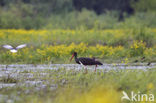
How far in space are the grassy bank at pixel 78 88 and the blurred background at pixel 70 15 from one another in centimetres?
1054

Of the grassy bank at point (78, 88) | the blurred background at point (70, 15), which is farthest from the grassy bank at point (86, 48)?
the grassy bank at point (78, 88)

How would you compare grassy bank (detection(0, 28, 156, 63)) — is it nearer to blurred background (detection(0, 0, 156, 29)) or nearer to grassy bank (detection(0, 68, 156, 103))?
blurred background (detection(0, 0, 156, 29))

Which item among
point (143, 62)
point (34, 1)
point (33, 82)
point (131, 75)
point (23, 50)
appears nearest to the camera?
point (131, 75)

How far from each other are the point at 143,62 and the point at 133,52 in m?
1.22

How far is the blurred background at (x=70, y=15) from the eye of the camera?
24.4 metres

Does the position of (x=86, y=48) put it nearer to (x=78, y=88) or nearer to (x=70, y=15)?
(x=78, y=88)

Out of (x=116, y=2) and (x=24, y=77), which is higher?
(x=116, y=2)

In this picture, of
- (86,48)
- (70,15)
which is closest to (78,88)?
(86,48)

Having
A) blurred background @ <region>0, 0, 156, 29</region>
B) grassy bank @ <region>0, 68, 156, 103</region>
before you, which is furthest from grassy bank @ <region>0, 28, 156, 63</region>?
grassy bank @ <region>0, 68, 156, 103</region>

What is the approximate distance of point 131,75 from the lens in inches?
314

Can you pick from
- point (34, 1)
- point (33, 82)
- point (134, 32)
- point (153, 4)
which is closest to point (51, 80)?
point (33, 82)

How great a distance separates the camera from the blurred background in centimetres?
2441

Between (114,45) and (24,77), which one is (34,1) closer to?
(114,45)

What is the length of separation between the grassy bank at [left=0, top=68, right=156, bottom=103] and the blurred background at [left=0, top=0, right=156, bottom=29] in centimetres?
1054
